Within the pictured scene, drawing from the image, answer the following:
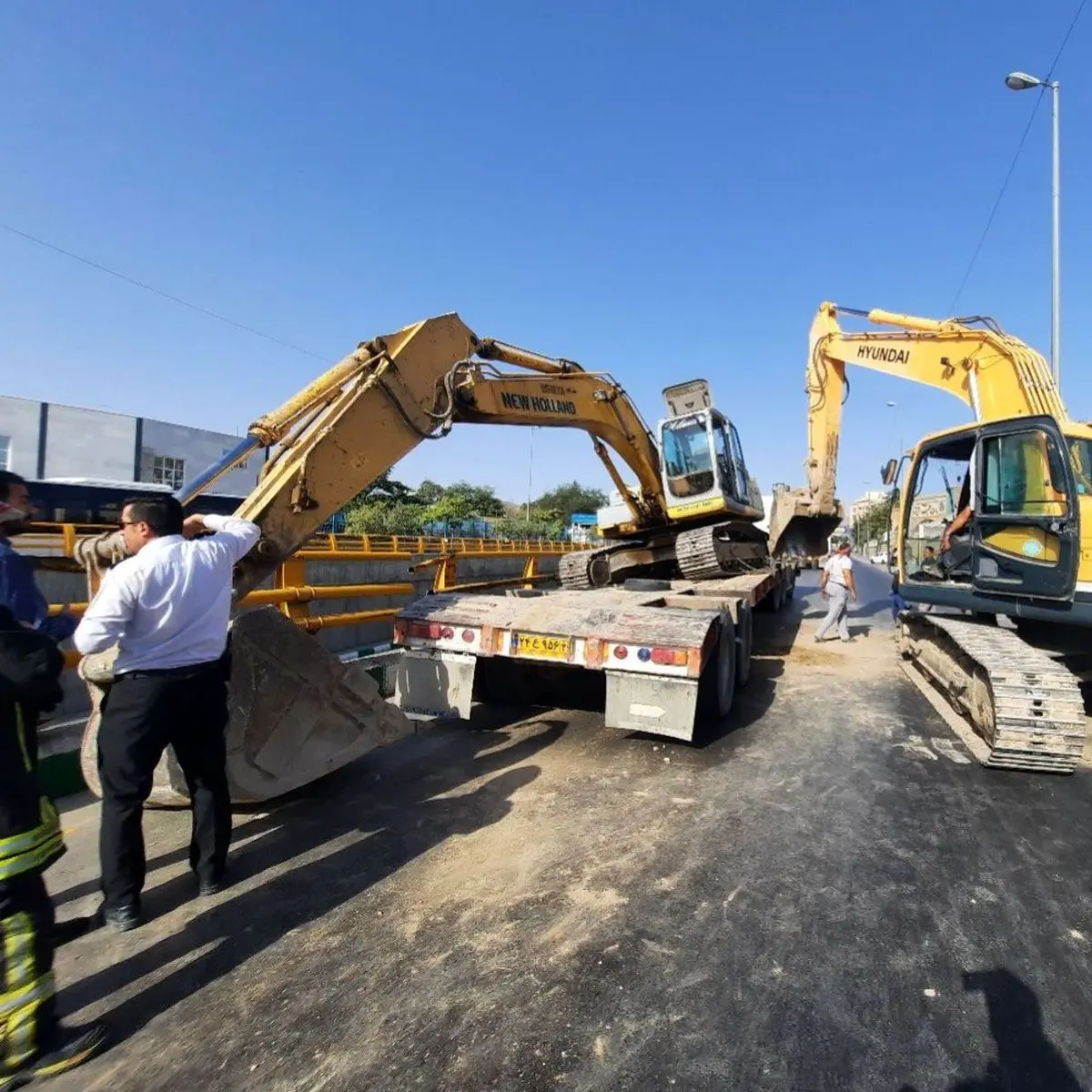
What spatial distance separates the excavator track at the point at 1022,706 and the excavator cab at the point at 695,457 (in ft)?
14.2

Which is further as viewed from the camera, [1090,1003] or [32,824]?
[1090,1003]

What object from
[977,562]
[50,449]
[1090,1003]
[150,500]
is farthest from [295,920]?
[50,449]

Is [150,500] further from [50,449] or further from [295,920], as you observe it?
[50,449]

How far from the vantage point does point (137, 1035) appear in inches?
89.7

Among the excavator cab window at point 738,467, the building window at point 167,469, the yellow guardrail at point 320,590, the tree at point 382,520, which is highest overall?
the building window at point 167,469

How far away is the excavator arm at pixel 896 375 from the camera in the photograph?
7406 mm

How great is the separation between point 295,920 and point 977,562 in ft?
20.2

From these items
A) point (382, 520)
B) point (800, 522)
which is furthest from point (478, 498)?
point (800, 522)

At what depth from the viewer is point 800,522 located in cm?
1379

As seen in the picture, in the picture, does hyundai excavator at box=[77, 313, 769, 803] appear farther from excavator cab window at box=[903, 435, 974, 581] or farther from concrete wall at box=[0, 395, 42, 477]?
concrete wall at box=[0, 395, 42, 477]

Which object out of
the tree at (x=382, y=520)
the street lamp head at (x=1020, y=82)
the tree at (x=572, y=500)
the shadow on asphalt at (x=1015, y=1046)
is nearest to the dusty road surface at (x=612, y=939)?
the shadow on asphalt at (x=1015, y=1046)

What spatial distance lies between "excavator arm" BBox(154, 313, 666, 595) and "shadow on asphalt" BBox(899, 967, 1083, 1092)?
12.7ft

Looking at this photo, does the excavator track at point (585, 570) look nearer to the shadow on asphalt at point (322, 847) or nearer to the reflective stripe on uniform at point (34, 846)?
the shadow on asphalt at point (322, 847)

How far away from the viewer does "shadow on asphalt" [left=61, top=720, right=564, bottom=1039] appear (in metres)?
2.58
